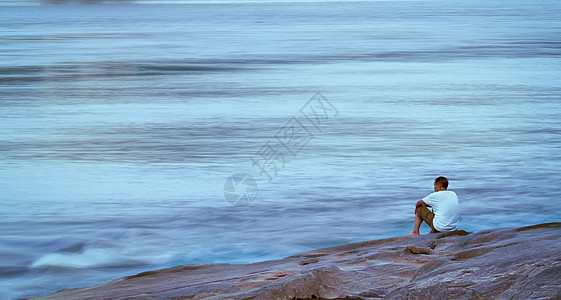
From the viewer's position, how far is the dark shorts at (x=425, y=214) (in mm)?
8477

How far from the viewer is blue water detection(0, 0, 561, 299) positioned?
938cm

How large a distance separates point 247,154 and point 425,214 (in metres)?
5.35

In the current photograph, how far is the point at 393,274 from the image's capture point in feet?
19.9

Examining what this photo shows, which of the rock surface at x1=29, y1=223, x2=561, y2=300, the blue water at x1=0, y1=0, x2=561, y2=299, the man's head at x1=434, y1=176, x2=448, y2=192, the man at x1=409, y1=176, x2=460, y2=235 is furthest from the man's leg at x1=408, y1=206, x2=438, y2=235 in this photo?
the blue water at x1=0, y1=0, x2=561, y2=299

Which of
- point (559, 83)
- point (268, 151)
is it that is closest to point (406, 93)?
point (559, 83)

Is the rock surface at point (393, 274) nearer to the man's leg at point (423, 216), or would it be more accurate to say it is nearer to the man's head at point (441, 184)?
the man's leg at point (423, 216)

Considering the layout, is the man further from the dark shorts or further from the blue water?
the blue water

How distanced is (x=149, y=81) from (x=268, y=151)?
991 cm

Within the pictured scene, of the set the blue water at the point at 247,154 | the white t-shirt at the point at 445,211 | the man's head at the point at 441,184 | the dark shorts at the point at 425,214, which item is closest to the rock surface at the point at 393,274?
the white t-shirt at the point at 445,211

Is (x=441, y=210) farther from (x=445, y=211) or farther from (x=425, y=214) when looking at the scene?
(x=425, y=214)

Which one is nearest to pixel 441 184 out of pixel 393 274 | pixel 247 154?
pixel 393 274

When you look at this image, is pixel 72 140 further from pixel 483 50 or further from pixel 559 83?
pixel 483 50

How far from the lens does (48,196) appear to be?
11.2 meters

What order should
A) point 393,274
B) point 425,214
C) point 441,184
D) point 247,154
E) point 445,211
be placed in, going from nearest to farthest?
point 393,274, point 445,211, point 441,184, point 425,214, point 247,154
